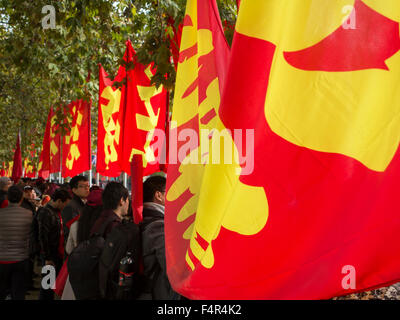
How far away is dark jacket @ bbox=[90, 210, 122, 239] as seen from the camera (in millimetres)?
3781

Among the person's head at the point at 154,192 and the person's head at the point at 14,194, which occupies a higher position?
the person's head at the point at 14,194

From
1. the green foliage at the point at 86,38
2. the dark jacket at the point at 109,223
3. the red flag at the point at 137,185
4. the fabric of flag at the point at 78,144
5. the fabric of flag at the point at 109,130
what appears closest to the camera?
the red flag at the point at 137,185

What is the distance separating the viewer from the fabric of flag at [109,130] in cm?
685

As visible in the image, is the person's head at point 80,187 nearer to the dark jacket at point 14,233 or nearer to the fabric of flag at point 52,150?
the dark jacket at point 14,233

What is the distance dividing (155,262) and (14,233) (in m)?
3.14

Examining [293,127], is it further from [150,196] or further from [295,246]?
[150,196]

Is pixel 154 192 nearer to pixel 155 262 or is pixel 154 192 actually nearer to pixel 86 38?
pixel 155 262

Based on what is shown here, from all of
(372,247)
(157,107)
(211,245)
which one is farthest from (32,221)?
(372,247)

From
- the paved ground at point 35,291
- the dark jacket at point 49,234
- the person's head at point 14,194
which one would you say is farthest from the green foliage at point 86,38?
the paved ground at point 35,291

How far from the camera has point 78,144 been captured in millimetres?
8586

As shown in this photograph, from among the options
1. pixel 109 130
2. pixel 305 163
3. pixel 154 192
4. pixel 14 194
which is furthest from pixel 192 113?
pixel 109 130

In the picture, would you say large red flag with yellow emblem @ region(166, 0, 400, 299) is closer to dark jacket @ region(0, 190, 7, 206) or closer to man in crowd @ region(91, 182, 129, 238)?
man in crowd @ region(91, 182, 129, 238)

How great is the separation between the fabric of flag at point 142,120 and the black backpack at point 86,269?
1955mm

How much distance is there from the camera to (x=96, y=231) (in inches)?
150
